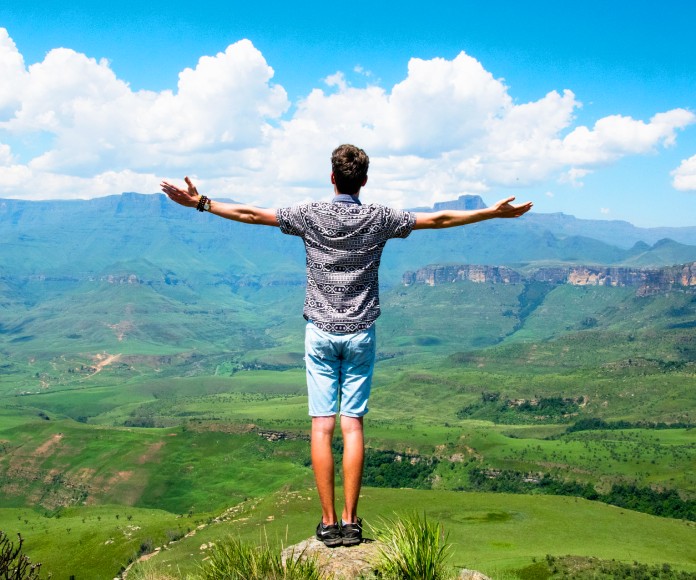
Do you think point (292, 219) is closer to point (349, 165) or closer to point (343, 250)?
point (343, 250)

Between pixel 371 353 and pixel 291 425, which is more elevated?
pixel 371 353

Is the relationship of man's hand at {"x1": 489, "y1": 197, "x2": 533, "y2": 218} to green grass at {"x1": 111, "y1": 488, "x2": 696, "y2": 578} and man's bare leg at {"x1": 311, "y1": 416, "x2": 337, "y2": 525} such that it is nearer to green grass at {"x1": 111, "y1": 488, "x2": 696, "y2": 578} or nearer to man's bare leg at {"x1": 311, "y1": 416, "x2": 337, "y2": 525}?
man's bare leg at {"x1": 311, "y1": 416, "x2": 337, "y2": 525}

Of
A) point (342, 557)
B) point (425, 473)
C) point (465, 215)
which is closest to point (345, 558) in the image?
point (342, 557)

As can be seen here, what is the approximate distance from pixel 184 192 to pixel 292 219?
1.63 m

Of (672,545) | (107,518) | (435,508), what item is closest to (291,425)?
(107,518)

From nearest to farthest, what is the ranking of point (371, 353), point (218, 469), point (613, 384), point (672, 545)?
1. point (371, 353)
2. point (672, 545)
3. point (218, 469)
4. point (613, 384)

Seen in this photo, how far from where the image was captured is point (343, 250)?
8719 mm

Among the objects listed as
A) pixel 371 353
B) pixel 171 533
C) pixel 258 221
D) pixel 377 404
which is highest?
pixel 258 221

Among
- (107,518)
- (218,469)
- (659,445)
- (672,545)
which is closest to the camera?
(672,545)

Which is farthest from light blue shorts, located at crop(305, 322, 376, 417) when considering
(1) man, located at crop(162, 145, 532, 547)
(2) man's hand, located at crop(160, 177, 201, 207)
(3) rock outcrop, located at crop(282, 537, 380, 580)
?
(2) man's hand, located at crop(160, 177, 201, 207)

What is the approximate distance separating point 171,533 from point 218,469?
206 feet

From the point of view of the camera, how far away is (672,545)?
176ft

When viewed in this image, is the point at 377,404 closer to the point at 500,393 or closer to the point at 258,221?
the point at 500,393

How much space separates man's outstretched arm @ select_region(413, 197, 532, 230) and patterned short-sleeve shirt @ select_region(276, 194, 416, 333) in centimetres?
43
